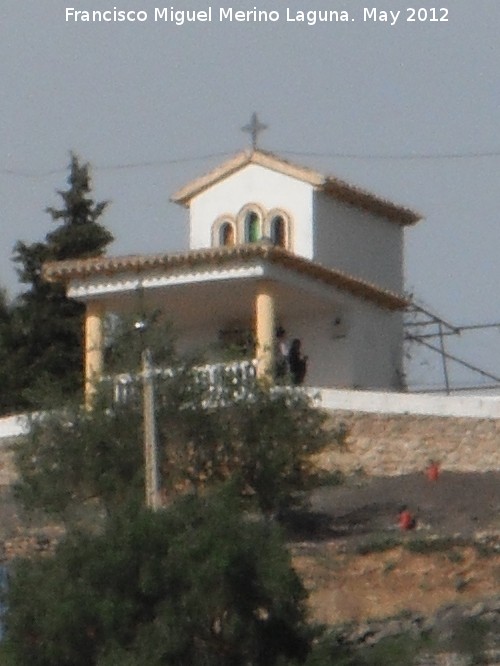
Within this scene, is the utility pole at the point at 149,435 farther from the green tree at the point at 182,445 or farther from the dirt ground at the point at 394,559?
the dirt ground at the point at 394,559

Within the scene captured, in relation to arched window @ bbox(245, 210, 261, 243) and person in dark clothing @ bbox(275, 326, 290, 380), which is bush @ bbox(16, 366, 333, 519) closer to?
person in dark clothing @ bbox(275, 326, 290, 380)

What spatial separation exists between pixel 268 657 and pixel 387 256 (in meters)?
19.7

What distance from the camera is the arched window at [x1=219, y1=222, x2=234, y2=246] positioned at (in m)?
40.6

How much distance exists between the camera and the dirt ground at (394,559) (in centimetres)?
2853

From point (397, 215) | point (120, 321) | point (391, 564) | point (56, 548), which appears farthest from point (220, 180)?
point (56, 548)

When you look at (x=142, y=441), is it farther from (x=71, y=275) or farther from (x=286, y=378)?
(x=71, y=275)

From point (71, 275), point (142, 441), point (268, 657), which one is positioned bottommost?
point (268, 657)

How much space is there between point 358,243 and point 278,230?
4.86 ft

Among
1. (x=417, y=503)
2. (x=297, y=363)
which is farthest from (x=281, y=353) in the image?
(x=417, y=503)

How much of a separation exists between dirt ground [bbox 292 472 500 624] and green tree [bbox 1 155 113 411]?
41.3ft

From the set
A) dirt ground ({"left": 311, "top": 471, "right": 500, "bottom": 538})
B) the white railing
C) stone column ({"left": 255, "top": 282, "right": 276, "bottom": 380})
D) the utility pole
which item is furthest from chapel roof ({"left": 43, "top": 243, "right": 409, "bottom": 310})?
the utility pole

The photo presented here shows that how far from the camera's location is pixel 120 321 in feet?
108

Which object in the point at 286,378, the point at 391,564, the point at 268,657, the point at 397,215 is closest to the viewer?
the point at 268,657

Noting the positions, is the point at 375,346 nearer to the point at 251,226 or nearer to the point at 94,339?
the point at 251,226
